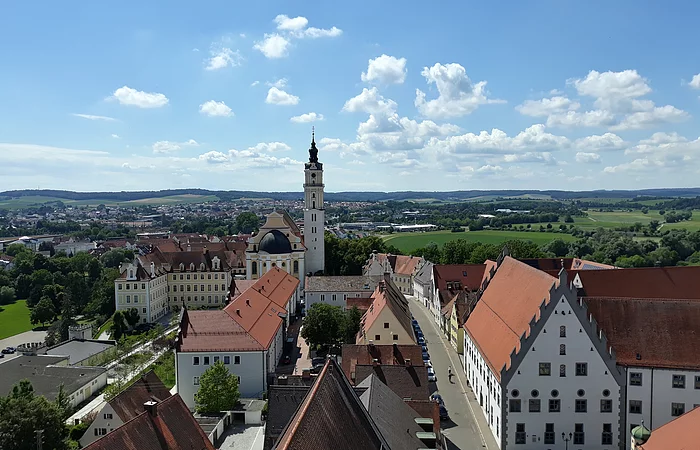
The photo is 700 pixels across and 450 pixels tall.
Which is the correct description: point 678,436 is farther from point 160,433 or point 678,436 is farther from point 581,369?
point 160,433

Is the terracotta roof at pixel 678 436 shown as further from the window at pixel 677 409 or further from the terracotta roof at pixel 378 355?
the terracotta roof at pixel 378 355

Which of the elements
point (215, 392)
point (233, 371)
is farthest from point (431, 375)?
point (215, 392)

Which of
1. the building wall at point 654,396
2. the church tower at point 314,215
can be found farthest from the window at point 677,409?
the church tower at point 314,215

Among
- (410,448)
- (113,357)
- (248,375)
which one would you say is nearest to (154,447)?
(410,448)

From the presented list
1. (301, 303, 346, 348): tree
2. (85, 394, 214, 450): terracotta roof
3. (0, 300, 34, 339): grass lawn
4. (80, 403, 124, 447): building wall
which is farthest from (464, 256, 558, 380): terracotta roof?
(0, 300, 34, 339): grass lawn

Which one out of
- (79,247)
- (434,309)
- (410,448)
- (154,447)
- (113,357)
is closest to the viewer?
(410,448)

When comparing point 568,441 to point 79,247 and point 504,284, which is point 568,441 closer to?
point 504,284
